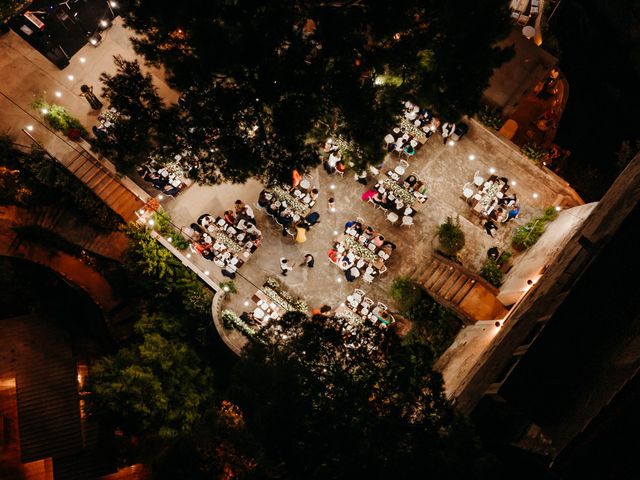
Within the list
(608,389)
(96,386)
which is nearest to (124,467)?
(96,386)

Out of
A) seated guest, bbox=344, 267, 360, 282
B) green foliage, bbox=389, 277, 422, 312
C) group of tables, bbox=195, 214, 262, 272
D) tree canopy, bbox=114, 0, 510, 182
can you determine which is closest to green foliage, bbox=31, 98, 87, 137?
group of tables, bbox=195, 214, 262, 272

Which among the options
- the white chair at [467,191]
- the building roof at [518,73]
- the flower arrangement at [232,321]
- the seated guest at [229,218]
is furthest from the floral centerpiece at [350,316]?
the building roof at [518,73]

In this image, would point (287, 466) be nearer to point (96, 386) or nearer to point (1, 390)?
point (96, 386)

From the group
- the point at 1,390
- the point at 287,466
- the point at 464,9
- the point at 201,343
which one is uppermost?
the point at 464,9

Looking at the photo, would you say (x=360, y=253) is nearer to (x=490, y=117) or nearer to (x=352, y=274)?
(x=352, y=274)

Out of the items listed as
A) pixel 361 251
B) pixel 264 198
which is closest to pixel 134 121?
pixel 264 198

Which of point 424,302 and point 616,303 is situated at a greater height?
point 616,303

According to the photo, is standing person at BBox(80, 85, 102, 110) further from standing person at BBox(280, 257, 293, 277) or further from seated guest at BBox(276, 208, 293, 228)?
standing person at BBox(280, 257, 293, 277)
